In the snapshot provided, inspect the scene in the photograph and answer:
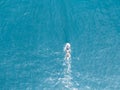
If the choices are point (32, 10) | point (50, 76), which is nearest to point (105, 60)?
point (50, 76)

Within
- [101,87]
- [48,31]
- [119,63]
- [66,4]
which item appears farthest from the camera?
[66,4]

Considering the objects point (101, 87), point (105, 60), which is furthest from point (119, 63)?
point (101, 87)

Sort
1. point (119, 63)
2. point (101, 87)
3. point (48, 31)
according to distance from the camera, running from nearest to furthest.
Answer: point (101, 87) < point (119, 63) < point (48, 31)

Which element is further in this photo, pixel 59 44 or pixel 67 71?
pixel 59 44

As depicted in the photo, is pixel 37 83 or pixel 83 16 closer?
pixel 37 83

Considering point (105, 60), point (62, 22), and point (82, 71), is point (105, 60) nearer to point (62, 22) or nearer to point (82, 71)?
point (82, 71)

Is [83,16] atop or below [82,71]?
atop
